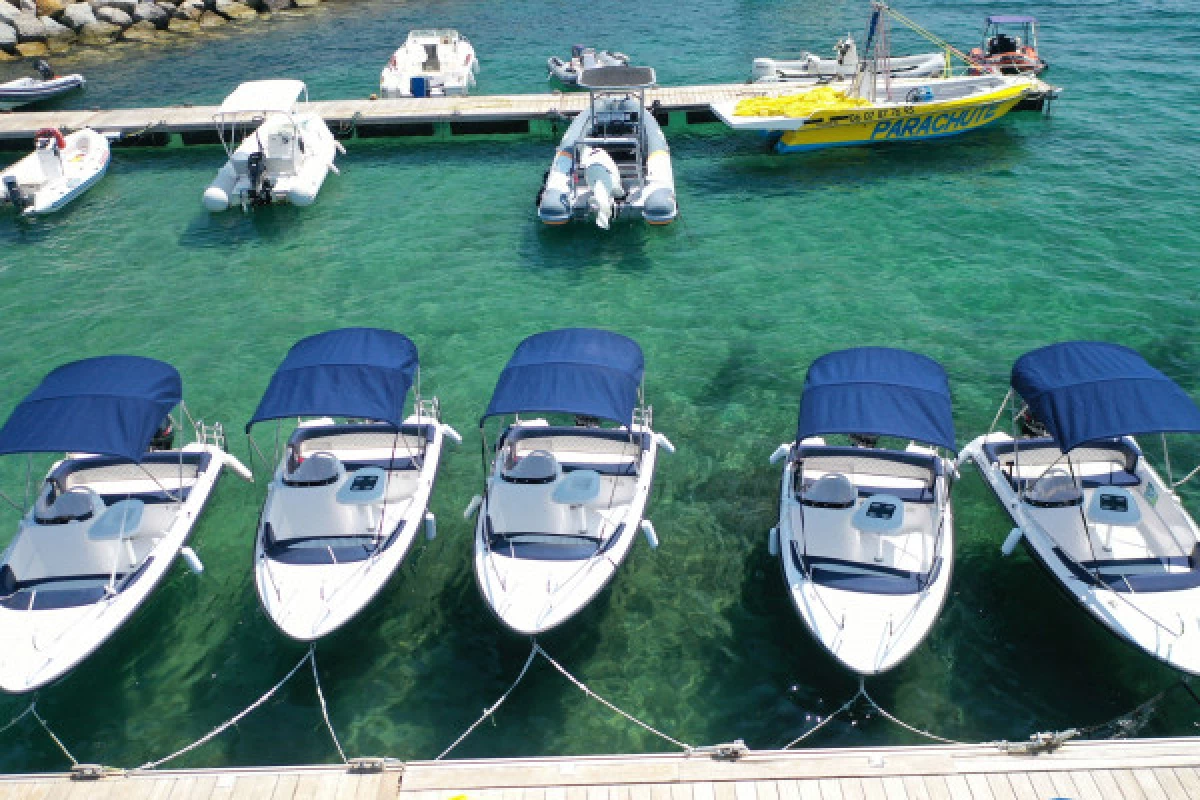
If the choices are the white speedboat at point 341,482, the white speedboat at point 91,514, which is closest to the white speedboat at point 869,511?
the white speedboat at point 341,482

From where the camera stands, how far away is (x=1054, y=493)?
12516 mm

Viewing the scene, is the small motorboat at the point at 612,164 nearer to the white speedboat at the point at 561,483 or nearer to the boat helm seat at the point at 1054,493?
the white speedboat at the point at 561,483

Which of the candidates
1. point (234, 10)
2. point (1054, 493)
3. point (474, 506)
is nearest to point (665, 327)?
point (474, 506)

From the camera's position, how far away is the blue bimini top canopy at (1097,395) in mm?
11398

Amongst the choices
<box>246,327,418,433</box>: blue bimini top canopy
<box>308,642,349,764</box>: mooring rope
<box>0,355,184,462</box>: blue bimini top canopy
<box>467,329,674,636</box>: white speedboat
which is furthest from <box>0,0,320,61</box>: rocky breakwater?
<box>308,642,349,764</box>: mooring rope

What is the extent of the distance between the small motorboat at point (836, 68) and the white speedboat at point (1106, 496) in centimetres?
2123

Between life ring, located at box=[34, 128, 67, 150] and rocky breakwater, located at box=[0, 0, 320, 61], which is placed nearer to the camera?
life ring, located at box=[34, 128, 67, 150]

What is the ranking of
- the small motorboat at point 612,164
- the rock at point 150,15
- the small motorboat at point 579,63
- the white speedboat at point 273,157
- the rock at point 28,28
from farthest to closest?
the rock at point 150,15, the rock at point 28,28, the small motorboat at point 579,63, the white speedboat at point 273,157, the small motorboat at point 612,164

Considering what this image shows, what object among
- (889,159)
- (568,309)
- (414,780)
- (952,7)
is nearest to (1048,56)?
(952,7)

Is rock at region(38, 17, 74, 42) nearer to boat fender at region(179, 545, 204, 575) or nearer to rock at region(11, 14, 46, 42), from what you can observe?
rock at region(11, 14, 46, 42)

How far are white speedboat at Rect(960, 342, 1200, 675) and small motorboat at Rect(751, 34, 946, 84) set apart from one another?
21231mm

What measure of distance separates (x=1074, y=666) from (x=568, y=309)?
1197 cm

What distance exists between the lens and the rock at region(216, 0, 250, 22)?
4581cm

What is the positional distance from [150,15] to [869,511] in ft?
148
